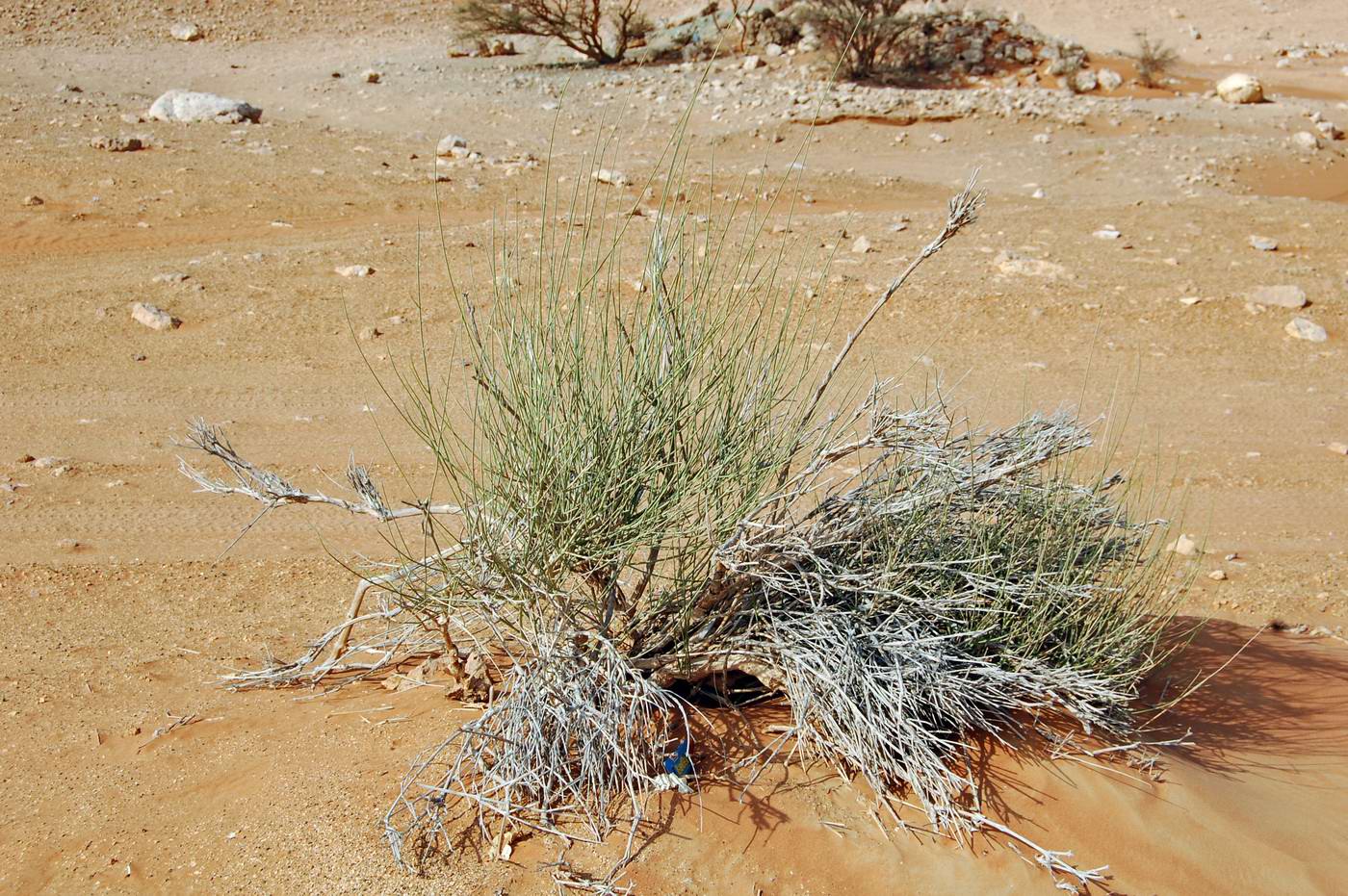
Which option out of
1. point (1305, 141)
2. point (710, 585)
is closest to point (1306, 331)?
point (710, 585)

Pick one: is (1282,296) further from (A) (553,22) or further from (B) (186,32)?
(B) (186,32)

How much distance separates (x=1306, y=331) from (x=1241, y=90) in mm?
11391

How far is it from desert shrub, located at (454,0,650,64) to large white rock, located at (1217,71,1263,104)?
9.49 m

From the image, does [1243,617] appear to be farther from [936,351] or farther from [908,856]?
[936,351]

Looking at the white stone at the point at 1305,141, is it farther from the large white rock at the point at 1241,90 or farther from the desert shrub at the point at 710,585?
the desert shrub at the point at 710,585

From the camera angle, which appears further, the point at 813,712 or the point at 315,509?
the point at 315,509

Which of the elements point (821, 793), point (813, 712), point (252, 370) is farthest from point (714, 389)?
point (252, 370)

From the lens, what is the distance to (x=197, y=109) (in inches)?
555

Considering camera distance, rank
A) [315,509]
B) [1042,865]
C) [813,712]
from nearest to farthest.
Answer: [1042,865] → [813,712] → [315,509]

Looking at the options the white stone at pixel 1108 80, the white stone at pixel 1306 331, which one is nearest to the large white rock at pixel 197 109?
the white stone at pixel 1306 331

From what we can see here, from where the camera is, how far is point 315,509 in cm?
602

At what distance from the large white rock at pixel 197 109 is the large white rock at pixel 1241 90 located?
14517mm

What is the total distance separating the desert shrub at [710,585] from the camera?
3051mm

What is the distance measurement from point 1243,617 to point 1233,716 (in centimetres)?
151
